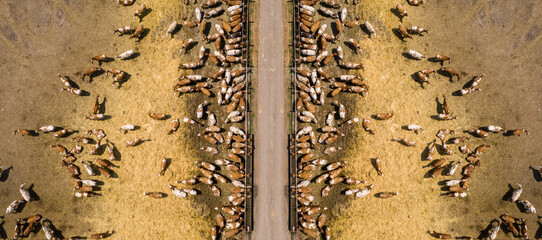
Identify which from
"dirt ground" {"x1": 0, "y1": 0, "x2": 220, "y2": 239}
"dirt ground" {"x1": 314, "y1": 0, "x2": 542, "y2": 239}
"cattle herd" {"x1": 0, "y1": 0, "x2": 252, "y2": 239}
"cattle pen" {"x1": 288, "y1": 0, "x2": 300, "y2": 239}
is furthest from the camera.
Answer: "dirt ground" {"x1": 314, "y1": 0, "x2": 542, "y2": 239}

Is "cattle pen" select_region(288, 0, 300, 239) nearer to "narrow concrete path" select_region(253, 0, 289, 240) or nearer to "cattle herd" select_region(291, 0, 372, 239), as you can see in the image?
"cattle herd" select_region(291, 0, 372, 239)

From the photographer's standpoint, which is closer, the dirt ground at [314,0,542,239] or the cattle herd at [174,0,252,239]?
the cattle herd at [174,0,252,239]

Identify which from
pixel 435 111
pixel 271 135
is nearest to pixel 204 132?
pixel 271 135

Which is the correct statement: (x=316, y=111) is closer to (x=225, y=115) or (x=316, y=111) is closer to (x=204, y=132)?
(x=225, y=115)

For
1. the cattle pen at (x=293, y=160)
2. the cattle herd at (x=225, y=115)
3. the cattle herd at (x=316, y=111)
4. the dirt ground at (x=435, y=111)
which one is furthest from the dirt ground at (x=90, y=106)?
the dirt ground at (x=435, y=111)

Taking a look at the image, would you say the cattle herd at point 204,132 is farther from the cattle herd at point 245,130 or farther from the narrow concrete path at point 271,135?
the narrow concrete path at point 271,135

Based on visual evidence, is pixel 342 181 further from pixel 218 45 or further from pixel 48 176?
pixel 48 176

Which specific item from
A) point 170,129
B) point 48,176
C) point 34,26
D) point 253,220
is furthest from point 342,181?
point 34,26

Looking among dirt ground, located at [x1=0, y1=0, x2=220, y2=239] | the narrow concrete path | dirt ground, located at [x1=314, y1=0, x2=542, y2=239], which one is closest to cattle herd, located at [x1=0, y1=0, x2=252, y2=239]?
dirt ground, located at [x1=0, y1=0, x2=220, y2=239]
